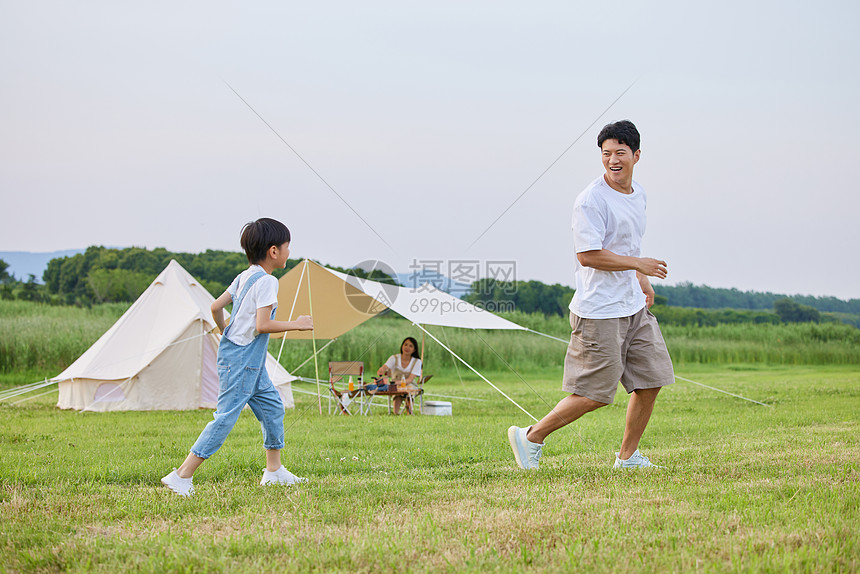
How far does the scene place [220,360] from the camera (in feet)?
11.9

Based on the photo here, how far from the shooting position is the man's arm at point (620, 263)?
3547 millimetres

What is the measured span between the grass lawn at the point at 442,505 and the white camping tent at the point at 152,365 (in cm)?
307

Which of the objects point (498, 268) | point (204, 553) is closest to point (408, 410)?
point (498, 268)

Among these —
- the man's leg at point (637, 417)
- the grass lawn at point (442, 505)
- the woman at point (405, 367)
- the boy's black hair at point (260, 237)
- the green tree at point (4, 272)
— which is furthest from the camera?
the green tree at point (4, 272)

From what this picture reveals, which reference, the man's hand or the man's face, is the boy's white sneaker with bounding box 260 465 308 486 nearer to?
the man's hand

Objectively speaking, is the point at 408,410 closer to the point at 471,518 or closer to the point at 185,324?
the point at 185,324

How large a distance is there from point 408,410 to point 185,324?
119 inches

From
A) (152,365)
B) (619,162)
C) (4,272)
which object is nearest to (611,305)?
(619,162)


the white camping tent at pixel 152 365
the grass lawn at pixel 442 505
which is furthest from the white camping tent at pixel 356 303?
the grass lawn at pixel 442 505

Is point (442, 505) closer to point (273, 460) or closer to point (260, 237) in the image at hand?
point (273, 460)

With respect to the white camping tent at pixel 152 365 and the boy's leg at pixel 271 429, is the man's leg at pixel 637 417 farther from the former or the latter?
the white camping tent at pixel 152 365

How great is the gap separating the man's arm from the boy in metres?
1.39

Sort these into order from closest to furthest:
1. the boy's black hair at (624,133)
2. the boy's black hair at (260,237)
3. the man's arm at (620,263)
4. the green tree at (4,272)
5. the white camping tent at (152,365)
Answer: the man's arm at (620,263) < the boy's black hair at (260,237) < the boy's black hair at (624,133) < the white camping tent at (152,365) < the green tree at (4,272)

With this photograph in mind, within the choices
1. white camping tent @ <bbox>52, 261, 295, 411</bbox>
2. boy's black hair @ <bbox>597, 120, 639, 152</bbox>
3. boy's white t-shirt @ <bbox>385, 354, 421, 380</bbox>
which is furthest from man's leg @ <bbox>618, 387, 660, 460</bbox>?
white camping tent @ <bbox>52, 261, 295, 411</bbox>
